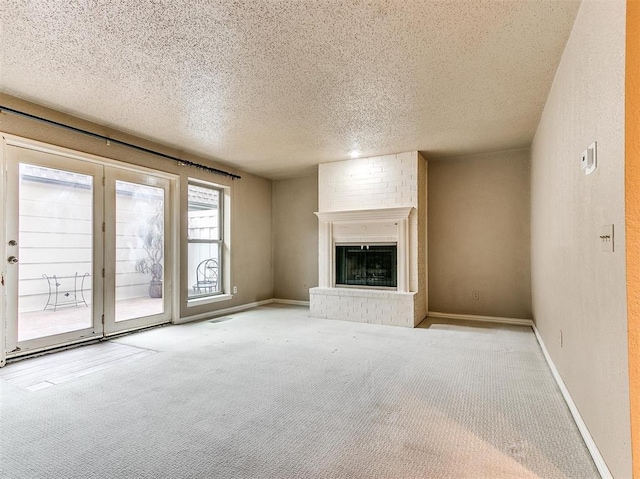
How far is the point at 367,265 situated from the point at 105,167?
372 cm

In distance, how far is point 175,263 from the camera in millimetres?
4730

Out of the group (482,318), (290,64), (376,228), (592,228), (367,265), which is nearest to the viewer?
(592,228)

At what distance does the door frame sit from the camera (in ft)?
9.89

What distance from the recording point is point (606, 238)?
1.48m

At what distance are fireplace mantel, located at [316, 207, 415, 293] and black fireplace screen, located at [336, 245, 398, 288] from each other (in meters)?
0.12

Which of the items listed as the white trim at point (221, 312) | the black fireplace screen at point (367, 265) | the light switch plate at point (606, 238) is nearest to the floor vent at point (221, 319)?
the white trim at point (221, 312)

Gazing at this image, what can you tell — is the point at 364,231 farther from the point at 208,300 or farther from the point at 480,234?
the point at 208,300

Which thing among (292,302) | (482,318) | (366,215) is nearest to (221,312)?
(292,302)

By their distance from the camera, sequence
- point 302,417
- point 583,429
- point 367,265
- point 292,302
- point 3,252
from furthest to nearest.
Result: point 292,302
point 367,265
point 3,252
point 302,417
point 583,429

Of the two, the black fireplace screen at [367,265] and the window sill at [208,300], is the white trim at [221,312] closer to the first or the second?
the window sill at [208,300]

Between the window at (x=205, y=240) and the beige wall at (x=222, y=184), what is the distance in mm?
217

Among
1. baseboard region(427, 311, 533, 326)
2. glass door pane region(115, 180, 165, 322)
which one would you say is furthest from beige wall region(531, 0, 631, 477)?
glass door pane region(115, 180, 165, 322)

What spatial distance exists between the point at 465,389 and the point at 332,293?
2.78 meters

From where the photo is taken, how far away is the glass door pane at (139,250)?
408 centimetres
